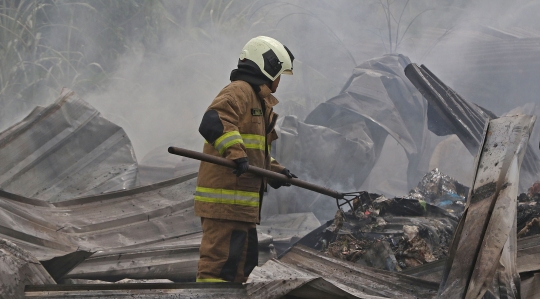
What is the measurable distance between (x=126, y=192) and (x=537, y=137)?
4.77m

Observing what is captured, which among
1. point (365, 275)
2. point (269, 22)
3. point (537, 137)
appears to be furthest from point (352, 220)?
point (269, 22)

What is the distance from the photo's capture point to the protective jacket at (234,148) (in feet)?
8.75

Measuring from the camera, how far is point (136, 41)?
9273 millimetres

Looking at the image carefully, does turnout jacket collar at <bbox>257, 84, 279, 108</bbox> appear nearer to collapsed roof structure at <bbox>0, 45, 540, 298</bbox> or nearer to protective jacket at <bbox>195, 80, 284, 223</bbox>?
protective jacket at <bbox>195, 80, 284, 223</bbox>

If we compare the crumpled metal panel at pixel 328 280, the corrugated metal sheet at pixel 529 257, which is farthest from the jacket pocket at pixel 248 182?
the corrugated metal sheet at pixel 529 257

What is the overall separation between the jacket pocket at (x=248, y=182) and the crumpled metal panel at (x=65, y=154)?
218cm

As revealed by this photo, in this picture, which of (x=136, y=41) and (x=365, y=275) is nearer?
(x=365, y=275)

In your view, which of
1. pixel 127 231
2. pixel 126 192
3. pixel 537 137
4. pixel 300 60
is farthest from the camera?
pixel 300 60

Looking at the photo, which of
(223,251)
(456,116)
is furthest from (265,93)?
(456,116)

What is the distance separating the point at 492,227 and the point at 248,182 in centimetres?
111

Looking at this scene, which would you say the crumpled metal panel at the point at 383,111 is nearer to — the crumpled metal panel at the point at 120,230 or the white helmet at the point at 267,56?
the crumpled metal panel at the point at 120,230

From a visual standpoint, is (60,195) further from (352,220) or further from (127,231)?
(352,220)

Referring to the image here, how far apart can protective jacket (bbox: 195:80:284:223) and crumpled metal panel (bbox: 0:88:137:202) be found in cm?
211

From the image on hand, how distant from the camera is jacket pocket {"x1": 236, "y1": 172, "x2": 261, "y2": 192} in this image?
2.82m
